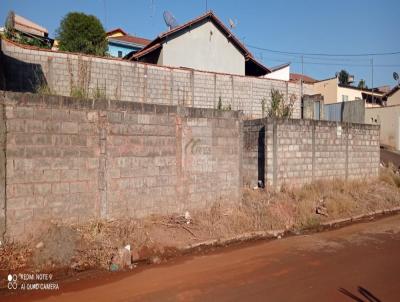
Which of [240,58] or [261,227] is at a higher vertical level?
[240,58]

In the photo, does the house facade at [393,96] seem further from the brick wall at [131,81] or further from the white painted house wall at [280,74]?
the brick wall at [131,81]

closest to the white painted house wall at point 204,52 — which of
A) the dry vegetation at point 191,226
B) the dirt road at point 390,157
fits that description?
the dirt road at point 390,157

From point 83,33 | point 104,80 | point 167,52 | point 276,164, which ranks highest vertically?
point 83,33

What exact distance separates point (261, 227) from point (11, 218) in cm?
519

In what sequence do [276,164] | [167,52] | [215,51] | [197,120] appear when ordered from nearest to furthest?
[197,120], [276,164], [167,52], [215,51]

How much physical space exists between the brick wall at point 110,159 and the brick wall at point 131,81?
1692 mm

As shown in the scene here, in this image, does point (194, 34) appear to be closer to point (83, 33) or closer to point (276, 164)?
point (83, 33)

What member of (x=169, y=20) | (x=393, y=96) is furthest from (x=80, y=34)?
(x=393, y=96)

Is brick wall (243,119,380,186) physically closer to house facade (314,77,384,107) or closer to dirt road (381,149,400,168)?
dirt road (381,149,400,168)

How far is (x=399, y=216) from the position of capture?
36.3 ft

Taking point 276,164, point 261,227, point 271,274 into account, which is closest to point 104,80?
point 276,164

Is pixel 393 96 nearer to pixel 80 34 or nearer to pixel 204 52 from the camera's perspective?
pixel 204 52

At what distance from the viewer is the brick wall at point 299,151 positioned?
10.5m

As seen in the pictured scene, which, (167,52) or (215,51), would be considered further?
(215,51)
